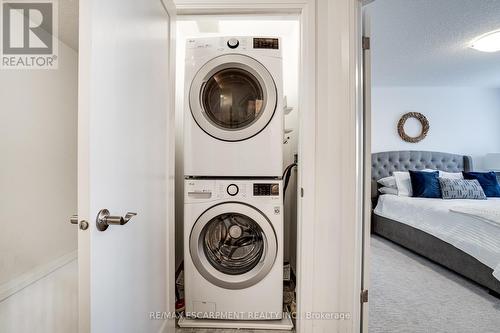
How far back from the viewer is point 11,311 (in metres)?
1.15

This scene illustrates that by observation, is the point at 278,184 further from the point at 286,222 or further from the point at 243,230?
the point at 286,222

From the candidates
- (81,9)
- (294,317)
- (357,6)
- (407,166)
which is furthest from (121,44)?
(407,166)

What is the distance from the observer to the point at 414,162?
382 cm

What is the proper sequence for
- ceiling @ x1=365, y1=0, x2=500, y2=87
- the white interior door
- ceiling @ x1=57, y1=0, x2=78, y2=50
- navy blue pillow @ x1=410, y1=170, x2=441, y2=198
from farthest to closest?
navy blue pillow @ x1=410, y1=170, x2=441, y2=198 < ceiling @ x1=365, y1=0, x2=500, y2=87 < ceiling @ x1=57, y1=0, x2=78, y2=50 < the white interior door

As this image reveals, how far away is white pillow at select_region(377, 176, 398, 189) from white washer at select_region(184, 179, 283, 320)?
280 cm

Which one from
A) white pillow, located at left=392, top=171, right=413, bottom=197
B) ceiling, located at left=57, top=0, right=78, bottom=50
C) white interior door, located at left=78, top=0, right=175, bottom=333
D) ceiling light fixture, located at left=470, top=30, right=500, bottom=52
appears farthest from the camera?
white pillow, located at left=392, top=171, right=413, bottom=197

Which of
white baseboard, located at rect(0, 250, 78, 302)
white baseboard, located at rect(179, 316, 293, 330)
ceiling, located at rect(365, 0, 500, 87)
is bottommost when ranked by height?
white baseboard, located at rect(179, 316, 293, 330)

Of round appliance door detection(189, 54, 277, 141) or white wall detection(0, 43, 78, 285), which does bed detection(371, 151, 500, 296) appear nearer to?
round appliance door detection(189, 54, 277, 141)

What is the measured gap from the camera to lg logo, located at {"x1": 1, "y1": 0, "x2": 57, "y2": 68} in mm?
1178

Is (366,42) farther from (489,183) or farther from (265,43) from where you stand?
(489,183)

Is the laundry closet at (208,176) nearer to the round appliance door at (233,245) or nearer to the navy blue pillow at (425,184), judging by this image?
the round appliance door at (233,245)

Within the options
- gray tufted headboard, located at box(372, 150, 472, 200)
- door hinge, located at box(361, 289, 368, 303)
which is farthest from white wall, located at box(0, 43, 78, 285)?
gray tufted headboard, located at box(372, 150, 472, 200)

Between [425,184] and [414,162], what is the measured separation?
0.77m

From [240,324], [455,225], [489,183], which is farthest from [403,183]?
[240,324]
